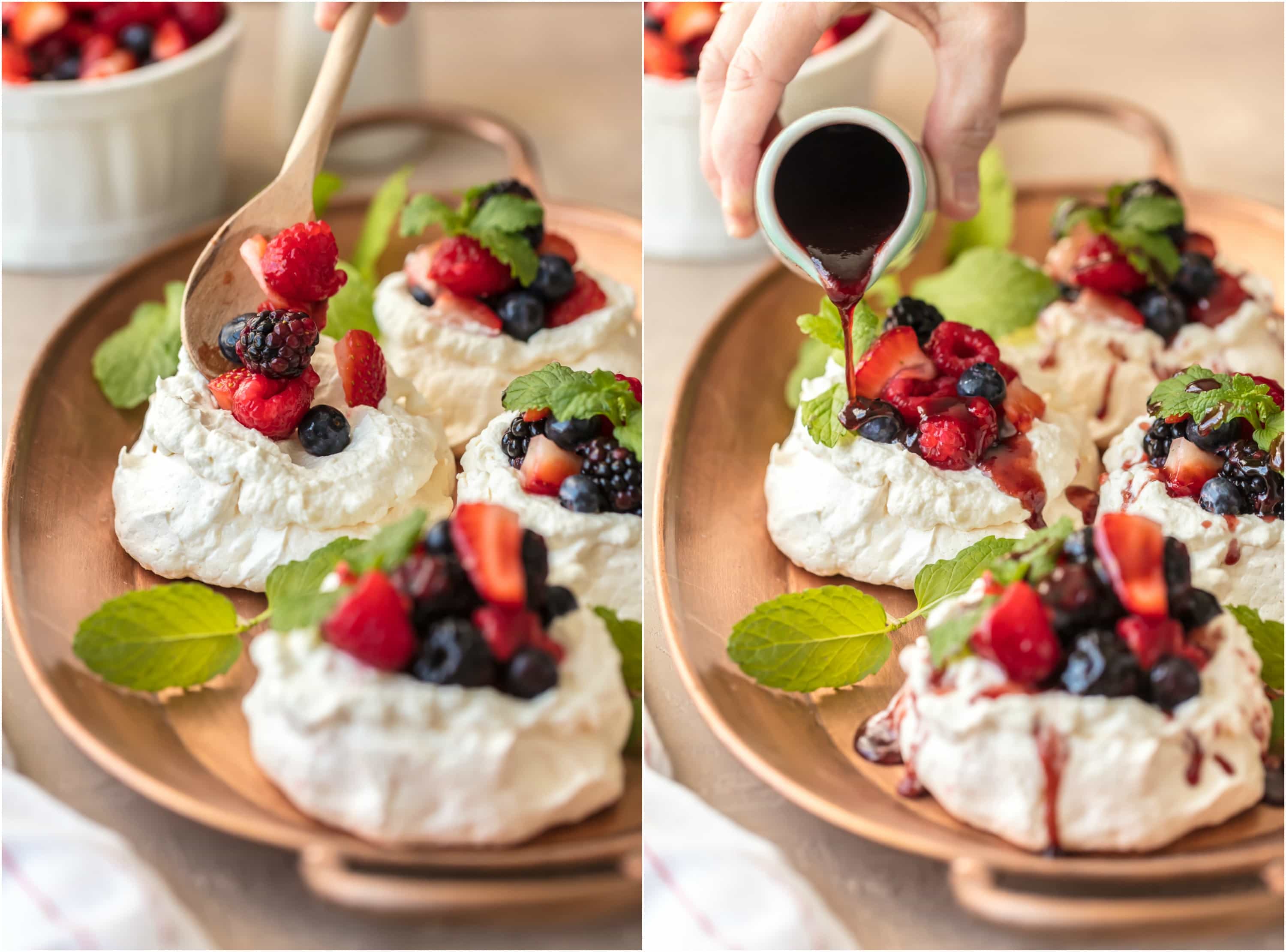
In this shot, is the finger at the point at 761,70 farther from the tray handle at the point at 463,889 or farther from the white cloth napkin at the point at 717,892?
the tray handle at the point at 463,889

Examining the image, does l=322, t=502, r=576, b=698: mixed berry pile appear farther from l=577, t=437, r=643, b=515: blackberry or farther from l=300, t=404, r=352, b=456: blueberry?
l=300, t=404, r=352, b=456: blueberry

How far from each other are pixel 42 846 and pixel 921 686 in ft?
3.97

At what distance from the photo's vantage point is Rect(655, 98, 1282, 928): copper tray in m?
1.70

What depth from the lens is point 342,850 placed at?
65.9 inches

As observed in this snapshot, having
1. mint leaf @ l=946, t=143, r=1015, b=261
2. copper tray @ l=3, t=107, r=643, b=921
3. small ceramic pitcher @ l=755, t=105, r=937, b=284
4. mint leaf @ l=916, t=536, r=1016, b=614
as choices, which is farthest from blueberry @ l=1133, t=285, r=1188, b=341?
copper tray @ l=3, t=107, r=643, b=921

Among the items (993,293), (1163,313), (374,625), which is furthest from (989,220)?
(374,625)

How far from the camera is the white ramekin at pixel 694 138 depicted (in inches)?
121

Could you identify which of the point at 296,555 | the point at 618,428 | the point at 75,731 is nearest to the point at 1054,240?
the point at 618,428

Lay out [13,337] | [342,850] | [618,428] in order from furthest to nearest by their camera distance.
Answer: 1. [13,337]
2. [618,428]
3. [342,850]

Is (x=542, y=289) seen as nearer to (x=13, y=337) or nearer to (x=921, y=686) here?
(x=921, y=686)

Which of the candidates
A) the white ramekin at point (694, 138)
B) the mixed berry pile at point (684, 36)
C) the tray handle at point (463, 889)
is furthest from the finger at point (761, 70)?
the tray handle at point (463, 889)

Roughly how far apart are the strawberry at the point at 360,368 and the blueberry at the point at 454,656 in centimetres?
72

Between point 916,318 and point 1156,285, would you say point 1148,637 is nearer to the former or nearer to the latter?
point 916,318

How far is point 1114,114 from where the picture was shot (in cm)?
325
